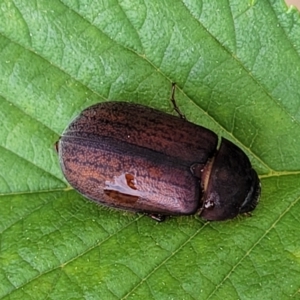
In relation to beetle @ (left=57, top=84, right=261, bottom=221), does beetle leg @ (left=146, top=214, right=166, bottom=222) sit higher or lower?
lower

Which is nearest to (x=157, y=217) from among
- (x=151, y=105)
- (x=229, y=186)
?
(x=229, y=186)

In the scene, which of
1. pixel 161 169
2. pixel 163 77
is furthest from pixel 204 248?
pixel 163 77

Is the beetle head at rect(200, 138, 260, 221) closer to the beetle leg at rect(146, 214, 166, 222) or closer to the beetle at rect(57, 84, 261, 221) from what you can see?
the beetle at rect(57, 84, 261, 221)

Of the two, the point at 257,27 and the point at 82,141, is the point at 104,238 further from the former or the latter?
the point at 257,27

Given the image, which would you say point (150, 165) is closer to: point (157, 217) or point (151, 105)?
point (157, 217)

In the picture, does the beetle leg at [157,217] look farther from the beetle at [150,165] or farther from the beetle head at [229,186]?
the beetle head at [229,186]

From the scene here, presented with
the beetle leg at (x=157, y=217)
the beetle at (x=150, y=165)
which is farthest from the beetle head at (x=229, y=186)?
the beetle leg at (x=157, y=217)

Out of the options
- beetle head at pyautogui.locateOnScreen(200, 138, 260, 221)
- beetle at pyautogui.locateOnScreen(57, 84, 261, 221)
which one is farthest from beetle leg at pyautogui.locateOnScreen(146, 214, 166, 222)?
beetle head at pyautogui.locateOnScreen(200, 138, 260, 221)
